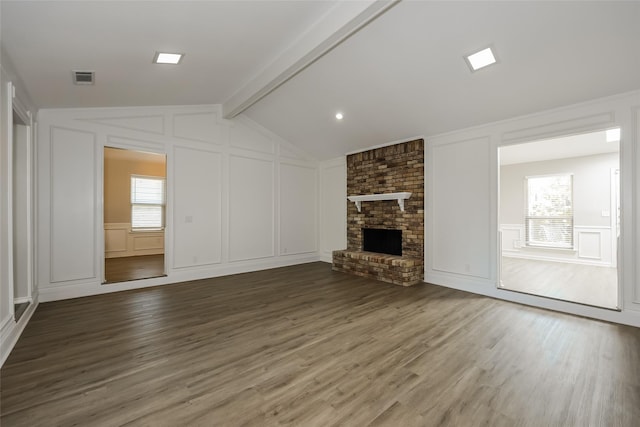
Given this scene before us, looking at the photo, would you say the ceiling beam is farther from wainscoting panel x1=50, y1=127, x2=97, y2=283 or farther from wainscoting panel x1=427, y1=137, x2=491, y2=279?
wainscoting panel x1=427, y1=137, x2=491, y2=279

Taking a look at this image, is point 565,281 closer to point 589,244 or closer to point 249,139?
point 589,244

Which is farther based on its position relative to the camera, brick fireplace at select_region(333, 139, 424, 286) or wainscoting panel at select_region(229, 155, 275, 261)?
wainscoting panel at select_region(229, 155, 275, 261)

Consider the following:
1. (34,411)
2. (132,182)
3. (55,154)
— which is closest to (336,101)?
(55,154)

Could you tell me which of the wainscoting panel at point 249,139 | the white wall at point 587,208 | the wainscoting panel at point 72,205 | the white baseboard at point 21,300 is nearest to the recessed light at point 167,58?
the wainscoting panel at point 72,205

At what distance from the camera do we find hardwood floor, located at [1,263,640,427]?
1.75 metres

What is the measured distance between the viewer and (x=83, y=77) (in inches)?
129

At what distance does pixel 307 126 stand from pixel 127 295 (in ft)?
13.8

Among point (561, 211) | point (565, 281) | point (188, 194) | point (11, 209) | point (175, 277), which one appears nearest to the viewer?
point (11, 209)

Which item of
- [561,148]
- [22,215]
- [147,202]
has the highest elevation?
[561,148]

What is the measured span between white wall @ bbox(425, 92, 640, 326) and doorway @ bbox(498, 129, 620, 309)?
2.96 feet

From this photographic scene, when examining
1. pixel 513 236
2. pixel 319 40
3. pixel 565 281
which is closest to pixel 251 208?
pixel 319 40

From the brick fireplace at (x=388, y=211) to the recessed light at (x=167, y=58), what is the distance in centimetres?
383

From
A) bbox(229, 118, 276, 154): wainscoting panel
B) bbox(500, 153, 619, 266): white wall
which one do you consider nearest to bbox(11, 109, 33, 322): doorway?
bbox(229, 118, 276, 154): wainscoting panel

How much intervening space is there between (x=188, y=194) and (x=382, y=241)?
12.8 feet
